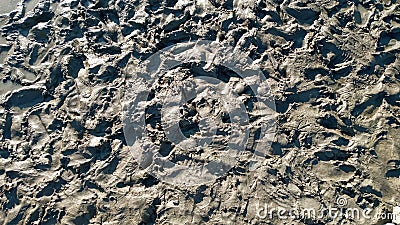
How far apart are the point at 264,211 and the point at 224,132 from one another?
982 millimetres

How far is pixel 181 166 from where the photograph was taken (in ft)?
15.3

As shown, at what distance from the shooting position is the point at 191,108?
16.3 ft

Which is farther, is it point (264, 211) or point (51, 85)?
point (51, 85)

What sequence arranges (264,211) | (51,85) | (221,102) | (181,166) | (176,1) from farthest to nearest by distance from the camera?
(176,1)
(51,85)
(221,102)
(181,166)
(264,211)

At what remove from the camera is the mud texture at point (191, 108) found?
442cm

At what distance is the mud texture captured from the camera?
4422 millimetres

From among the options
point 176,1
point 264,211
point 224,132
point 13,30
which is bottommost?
point 264,211

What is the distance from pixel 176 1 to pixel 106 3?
3.18 ft

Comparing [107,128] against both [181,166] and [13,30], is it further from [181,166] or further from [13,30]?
[13,30]

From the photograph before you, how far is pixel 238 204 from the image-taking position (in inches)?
172

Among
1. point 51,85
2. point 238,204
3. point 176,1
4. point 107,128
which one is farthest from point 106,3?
point 238,204

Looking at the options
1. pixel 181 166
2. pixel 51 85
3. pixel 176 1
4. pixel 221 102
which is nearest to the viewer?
pixel 181 166

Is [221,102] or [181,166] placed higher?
[221,102]

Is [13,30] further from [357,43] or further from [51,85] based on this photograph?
[357,43]
